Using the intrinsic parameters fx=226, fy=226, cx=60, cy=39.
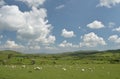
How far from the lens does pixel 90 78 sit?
46.2 meters

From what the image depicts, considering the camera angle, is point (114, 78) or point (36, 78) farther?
point (114, 78)

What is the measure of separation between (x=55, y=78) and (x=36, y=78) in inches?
147

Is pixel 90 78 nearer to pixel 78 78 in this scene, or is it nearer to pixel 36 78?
pixel 78 78

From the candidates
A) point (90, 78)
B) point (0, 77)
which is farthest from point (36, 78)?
point (90, 78)

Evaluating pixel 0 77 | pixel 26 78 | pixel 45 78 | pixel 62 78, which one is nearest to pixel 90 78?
pixel 62 78

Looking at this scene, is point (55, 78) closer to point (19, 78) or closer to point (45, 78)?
point (45, 78)

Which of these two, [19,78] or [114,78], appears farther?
[114,78]

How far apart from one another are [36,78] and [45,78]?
1758 mm

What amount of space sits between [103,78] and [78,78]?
17.7ft

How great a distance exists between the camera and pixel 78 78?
45625 mm

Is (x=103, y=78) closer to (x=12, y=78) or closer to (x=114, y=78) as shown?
(x=114, y=78)

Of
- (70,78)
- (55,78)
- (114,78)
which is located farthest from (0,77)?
(114,78)

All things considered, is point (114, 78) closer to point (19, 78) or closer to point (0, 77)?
point (19, 78)

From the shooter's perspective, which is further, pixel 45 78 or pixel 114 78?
pixel 114 78
